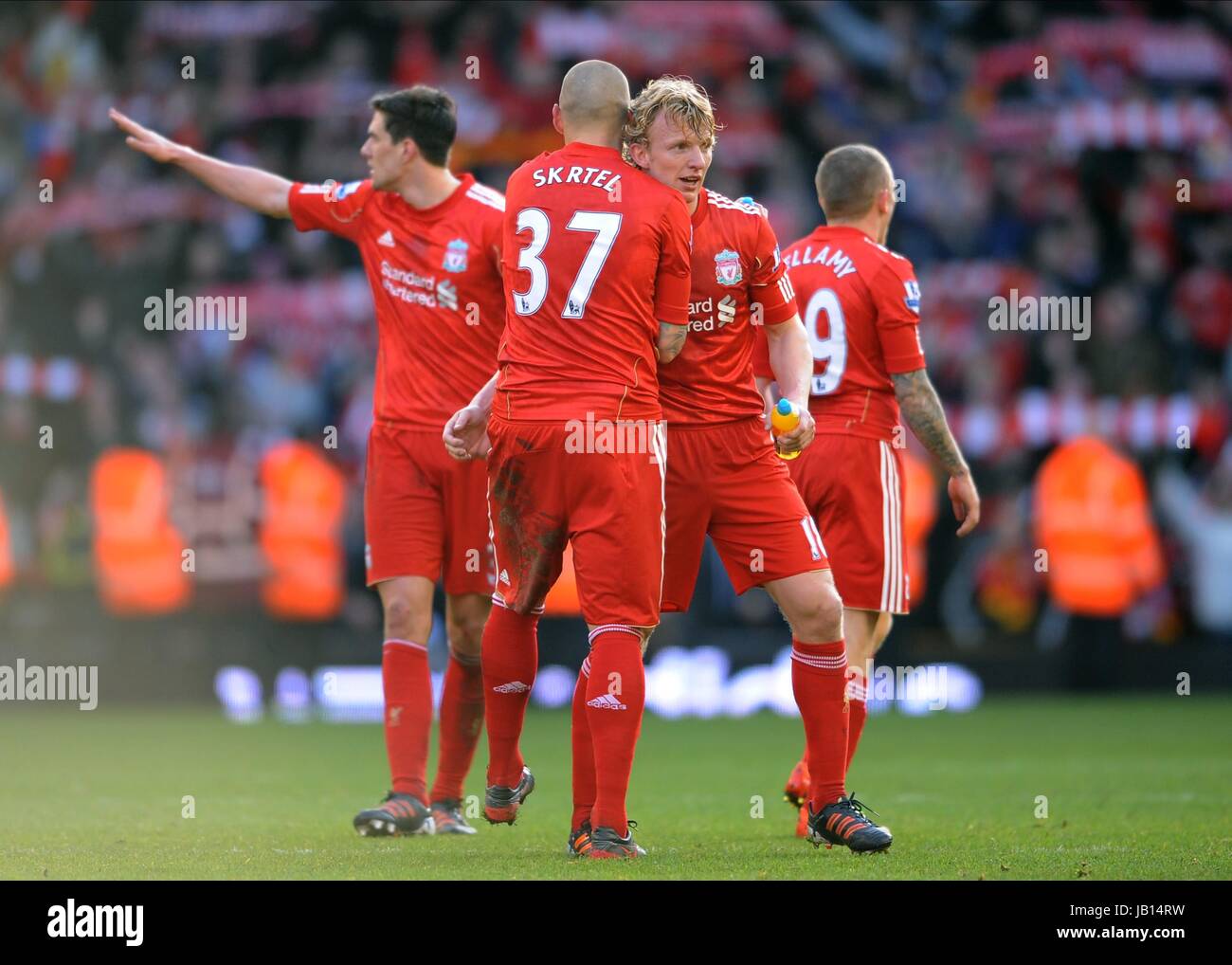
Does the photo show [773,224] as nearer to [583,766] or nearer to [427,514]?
[427,514]

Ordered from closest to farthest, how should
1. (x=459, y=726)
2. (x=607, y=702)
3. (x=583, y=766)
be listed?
(x=607, y=702) → (x=583, y=766) → (x=459, y=726)

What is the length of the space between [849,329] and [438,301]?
153 cm

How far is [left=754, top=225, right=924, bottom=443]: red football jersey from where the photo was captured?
7117mm

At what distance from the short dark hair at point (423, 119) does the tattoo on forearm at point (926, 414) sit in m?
1.91

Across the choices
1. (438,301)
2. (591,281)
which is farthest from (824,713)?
(438,301)

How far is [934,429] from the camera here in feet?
23.0

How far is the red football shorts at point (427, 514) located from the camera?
712cm

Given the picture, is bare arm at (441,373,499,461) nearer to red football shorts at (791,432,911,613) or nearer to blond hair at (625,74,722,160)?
blond hair at (625,74,722,160)

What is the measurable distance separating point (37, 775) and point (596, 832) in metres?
4.45

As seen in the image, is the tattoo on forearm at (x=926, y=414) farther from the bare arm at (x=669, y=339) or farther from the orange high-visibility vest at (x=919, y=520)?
the orange high-visibility vest at (x=919, y=520)

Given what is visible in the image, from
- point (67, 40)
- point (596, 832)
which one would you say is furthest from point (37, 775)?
point (67, 40)

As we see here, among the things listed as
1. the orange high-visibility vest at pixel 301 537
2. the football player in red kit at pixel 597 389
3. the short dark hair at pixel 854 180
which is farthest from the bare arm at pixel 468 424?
the orange high-visibility vest at pixel 301 537

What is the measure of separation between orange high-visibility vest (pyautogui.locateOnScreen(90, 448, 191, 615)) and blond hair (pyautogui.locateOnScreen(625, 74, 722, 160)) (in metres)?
8.62

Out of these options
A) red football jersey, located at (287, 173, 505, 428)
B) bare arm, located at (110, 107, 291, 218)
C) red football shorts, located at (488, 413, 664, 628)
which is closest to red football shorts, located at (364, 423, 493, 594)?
red football jersey, located at (287, 173, 505, 428)
